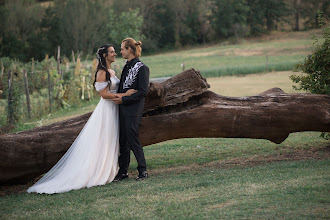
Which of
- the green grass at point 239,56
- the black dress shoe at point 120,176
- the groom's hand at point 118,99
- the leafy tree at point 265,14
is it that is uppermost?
the leafy tree at point 265,14

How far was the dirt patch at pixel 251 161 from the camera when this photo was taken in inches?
298

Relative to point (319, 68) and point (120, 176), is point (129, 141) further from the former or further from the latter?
point (319, 68)

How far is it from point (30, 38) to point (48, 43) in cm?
336

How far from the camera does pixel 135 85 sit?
717 cm

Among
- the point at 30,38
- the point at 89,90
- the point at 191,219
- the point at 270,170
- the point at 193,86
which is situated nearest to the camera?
the point at 191,219

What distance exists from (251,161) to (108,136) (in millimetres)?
2664

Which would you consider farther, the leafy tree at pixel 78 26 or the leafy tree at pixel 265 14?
the leafy tree at pixel 78 26

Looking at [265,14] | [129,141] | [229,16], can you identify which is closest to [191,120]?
[129,141]

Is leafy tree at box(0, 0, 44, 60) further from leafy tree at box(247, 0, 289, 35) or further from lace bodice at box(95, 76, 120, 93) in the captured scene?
lace bodice at box(95, 76, 120, 93)

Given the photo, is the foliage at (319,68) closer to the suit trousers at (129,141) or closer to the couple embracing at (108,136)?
the couple embracing at (108,136)

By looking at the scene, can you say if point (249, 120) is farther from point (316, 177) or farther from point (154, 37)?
point (154, 37)

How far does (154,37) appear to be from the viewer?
73.2 metres

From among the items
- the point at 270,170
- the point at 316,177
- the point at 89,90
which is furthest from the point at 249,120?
the point at 89,90

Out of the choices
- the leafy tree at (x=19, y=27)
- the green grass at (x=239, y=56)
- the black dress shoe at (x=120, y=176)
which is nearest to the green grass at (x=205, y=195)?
the black dress shoe at (x=120, y=176)
